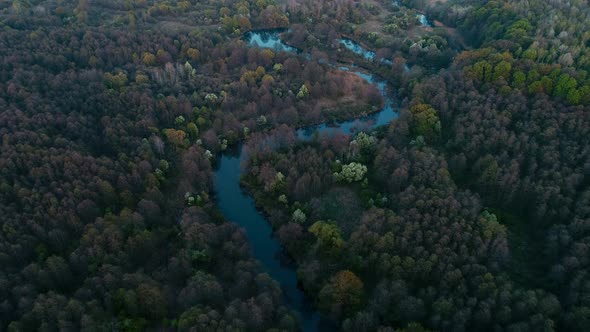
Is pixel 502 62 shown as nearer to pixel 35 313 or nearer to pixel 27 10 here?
pixel 35 313

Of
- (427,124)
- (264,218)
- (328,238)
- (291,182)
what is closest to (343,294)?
(328,238)

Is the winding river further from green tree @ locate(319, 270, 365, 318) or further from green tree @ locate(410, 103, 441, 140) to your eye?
green tree @ locate(410, 103, 441, 140)

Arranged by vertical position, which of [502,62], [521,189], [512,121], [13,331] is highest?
[502,62]

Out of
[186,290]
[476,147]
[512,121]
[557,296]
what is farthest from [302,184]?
[512,121]

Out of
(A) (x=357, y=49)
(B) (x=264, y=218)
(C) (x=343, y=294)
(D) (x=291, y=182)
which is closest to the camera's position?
(C) (x=343, y=294)

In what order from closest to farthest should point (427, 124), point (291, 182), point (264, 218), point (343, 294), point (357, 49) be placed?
1. point (343, 294)
2. point (291, 182)
3. point (264, 218)
4. point (427, 124)
5. point (357, 49)

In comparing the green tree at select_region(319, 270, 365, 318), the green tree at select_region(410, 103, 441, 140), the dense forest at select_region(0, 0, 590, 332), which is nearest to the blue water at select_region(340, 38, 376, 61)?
the dense forest at select_region(0, 0, 590, 332)

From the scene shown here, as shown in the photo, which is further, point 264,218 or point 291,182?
point 264,218

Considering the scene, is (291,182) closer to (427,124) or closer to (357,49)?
(427,124)
